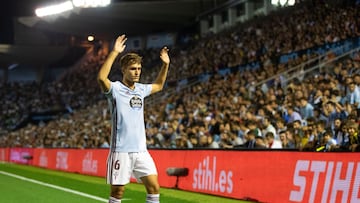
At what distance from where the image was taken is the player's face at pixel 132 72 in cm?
662

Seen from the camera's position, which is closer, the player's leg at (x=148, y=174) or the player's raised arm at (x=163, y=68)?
the player's leg at (x=148, y=174)

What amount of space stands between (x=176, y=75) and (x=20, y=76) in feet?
110

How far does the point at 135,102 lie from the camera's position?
6.74m

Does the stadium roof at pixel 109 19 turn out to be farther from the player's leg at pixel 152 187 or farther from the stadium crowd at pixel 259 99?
the player's leg at pixel 152 187

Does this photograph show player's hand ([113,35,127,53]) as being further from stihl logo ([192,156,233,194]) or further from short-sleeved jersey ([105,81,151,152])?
stihl logo ([192,156,233,194])

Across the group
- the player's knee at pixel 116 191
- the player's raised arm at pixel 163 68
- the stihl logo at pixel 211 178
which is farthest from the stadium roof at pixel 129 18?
the player's knee at pixel 116 191

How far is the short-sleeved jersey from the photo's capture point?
6676 millimetres

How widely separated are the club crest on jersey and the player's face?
0.22 m

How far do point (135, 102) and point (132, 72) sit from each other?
1.17ft

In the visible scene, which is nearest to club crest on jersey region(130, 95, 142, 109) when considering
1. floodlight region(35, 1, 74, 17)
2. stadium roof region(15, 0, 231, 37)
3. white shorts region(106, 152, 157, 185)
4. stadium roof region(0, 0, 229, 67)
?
white shorts region(106, 152, 157, 185)

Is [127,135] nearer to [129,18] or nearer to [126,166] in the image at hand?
[126,166]

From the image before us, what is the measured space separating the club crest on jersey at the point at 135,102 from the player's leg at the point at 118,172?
0.57 meters

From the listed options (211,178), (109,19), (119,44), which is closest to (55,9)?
(109,19)

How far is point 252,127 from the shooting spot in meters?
14.0
